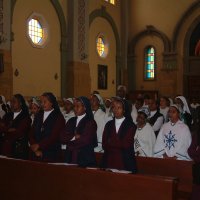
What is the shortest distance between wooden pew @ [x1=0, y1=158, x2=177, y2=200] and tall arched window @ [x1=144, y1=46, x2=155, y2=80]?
16.7 m

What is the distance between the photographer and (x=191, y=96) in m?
20.2

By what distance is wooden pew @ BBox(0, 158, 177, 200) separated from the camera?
355 cm

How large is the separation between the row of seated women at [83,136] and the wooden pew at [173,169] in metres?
0.38

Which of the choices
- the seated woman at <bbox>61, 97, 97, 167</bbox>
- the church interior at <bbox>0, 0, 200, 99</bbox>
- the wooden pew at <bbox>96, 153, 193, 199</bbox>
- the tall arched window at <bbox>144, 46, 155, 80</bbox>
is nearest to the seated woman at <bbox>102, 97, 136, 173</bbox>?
the seated woman at <bbox>61, 97, 97, 167</bbox>

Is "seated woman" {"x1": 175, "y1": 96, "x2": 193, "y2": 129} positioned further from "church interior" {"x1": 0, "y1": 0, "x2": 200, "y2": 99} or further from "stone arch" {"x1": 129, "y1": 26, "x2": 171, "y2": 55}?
"stone arch" {"x1": 129, "y1": 26, "x2": 171, "y2": 55}

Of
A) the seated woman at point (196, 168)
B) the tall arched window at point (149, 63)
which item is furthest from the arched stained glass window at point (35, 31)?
the seated woman at point (196, 168)

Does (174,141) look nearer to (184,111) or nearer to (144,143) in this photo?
(144,143)

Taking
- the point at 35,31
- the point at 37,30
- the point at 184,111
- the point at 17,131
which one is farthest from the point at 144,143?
the point at 37,30

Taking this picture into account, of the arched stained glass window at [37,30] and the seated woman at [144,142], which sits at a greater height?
the arched stained glass window at [37,30]

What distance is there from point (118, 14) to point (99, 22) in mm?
2152

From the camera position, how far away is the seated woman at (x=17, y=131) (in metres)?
5.84

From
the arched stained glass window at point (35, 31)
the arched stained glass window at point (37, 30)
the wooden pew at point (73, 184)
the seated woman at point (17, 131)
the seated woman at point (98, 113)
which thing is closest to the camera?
the wooden pew at point (73, 184)

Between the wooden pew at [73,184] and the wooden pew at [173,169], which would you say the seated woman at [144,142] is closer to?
the wooden pew at [173,169]

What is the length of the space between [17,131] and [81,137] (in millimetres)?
1449
